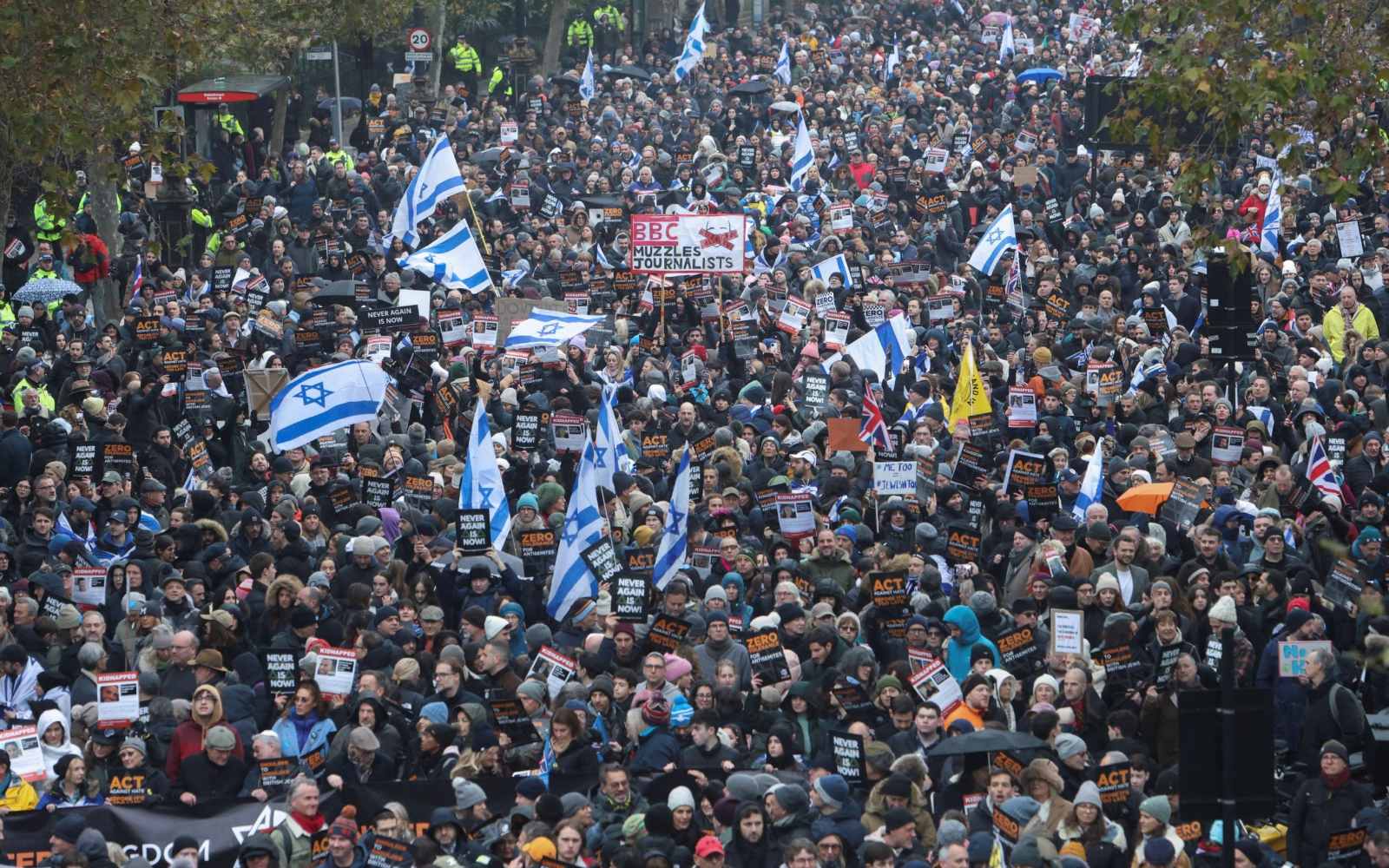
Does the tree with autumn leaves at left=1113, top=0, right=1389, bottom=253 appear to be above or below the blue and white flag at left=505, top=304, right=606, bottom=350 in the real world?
above

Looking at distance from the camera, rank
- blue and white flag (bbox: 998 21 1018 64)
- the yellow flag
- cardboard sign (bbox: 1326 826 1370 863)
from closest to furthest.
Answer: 1. cardboard sign (bbox: 1326 826 1370 863)
2. the yellow flag
3. blue and white flag (bbox: 998 21 1018 64)

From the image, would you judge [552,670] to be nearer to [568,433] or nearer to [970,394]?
[568,433]

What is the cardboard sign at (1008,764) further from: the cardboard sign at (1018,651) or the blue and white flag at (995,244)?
the blue and white flag at (995,244)

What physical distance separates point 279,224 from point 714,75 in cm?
1736

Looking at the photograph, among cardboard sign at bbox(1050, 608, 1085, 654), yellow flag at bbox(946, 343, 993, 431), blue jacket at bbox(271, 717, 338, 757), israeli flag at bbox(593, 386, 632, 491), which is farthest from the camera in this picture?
yellow flag at bbox(946, 343, 993, 431)

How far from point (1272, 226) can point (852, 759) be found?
16.0 metres

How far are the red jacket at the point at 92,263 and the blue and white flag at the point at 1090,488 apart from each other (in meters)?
12.5

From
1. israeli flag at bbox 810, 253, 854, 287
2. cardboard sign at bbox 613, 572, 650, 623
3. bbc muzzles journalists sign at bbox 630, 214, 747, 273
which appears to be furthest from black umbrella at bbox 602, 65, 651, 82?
cardboard sign at bbox 613, 572, 650, 623

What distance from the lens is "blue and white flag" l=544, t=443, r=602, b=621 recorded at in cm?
1691

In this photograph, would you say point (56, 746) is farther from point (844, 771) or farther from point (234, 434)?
point (234, 434)

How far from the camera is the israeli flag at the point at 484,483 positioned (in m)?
18.0

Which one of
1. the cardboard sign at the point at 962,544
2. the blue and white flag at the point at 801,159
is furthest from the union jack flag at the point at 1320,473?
the blue and white flag at the point at 801,159

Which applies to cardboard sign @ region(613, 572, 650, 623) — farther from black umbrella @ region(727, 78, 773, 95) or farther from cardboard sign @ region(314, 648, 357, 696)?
black umbrella @ region(727, 78, 773, 95)

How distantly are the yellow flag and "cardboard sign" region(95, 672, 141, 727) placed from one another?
878 centimetres
